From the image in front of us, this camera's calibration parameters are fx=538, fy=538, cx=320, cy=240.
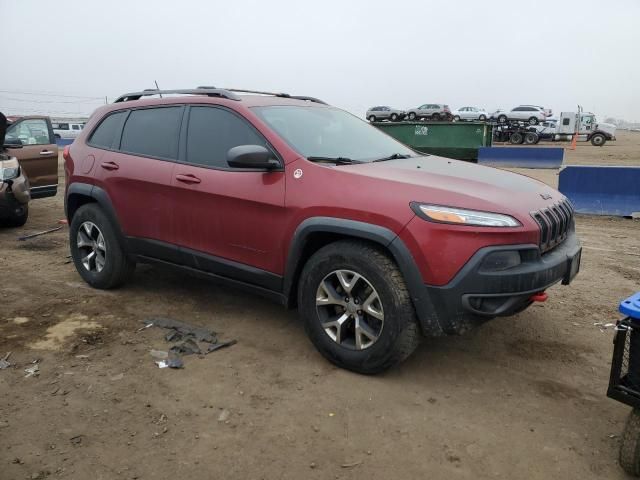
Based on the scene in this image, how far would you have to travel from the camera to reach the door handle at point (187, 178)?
159 inches

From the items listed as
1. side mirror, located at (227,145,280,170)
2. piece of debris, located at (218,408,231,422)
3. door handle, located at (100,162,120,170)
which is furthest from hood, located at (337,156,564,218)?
door handle, located at (100,162,120,170)

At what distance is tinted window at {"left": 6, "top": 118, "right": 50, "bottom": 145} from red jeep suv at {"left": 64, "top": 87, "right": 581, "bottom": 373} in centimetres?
477

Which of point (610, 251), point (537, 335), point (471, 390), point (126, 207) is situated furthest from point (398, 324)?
point (610, 251)

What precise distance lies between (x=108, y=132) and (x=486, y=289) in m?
3.73

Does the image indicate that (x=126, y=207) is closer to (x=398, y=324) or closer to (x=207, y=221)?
(x=207, y=221)

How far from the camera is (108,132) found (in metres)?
4.96

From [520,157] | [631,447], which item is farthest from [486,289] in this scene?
[520,157]

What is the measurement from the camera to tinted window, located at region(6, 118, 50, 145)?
8.76 metres

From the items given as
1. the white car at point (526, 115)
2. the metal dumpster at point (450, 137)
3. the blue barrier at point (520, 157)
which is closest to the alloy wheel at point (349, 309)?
the blue barrier at point (520, 157)

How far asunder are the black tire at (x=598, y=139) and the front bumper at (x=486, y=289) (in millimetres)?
36682

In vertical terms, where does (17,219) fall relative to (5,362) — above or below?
above

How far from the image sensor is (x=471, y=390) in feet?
10.8

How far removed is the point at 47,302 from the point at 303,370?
264cm

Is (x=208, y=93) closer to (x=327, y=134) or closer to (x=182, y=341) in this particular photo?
(x=327, y=134)
